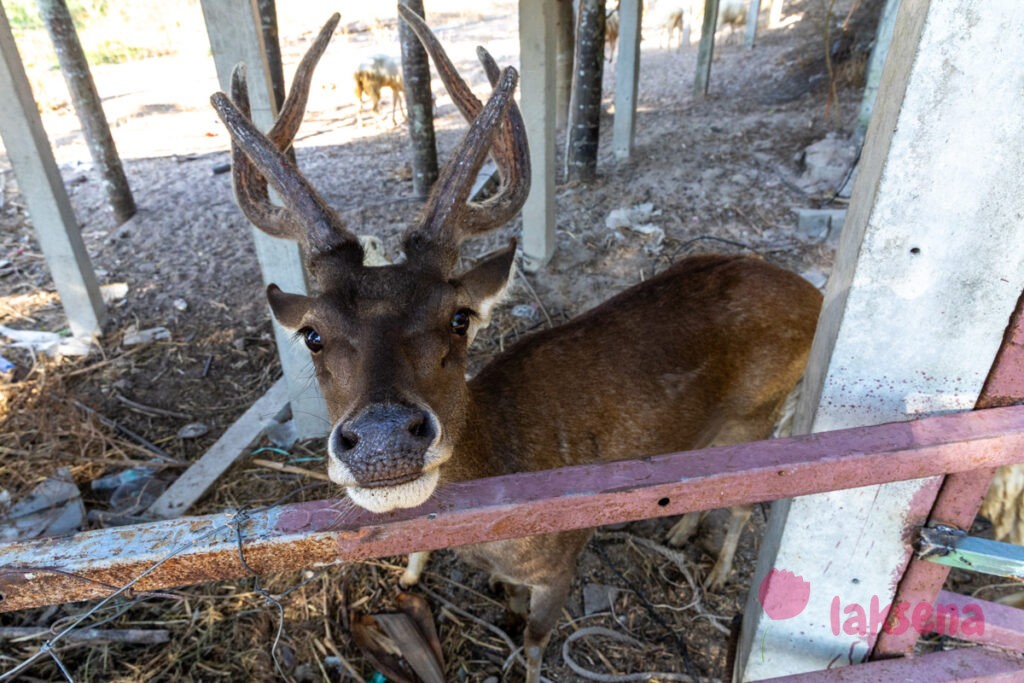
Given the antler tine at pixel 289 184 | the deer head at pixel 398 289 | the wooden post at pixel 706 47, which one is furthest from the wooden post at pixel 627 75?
the antler tine at pixel 289 184

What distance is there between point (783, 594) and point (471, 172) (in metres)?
2.11

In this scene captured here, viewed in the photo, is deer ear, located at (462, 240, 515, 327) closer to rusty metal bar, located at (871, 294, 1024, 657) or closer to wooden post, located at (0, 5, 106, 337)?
rusty metal bar, located at (871, 294, 1024, 657)

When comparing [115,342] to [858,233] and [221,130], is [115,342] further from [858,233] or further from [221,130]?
[221,130]

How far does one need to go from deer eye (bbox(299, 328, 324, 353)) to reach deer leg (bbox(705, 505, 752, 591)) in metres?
2.77

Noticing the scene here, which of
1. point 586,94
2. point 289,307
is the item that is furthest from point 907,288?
point 586,94

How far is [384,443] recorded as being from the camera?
1.79 m

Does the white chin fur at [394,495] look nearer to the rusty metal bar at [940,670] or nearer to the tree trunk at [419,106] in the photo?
the rusty metal bar at [940,670]

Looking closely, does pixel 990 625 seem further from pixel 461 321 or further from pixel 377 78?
pixel 377 78

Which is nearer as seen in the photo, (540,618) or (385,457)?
(385,457)

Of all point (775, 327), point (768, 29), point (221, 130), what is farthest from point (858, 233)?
point (768, 29)

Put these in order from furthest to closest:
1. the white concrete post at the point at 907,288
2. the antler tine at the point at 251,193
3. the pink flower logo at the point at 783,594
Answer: the antler tine at the point at 251,193 → the pink flower logo at the point at 783,594 → the white concrete post at the point at 907,288

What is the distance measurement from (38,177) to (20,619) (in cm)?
358

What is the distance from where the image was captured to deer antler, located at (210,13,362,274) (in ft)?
8.53

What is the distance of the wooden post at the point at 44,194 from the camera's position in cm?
493
